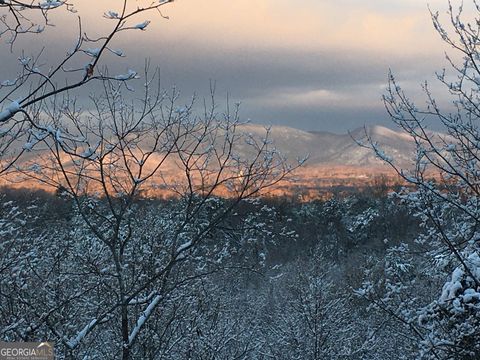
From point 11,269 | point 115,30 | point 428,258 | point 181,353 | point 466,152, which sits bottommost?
point 181,353

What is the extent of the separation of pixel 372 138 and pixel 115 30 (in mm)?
4583

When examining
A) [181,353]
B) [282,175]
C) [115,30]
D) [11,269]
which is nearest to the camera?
[115,30]

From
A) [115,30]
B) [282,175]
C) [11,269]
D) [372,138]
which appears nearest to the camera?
[115,30]

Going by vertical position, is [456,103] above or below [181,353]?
above

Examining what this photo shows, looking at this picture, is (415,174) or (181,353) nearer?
(415,174)

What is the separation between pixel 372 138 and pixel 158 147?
9.01 feet

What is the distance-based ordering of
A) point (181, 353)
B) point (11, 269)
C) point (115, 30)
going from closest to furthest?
point (115, 30) < point (11, 269) < point (181, 353)

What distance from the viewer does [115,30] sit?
3.02 metres

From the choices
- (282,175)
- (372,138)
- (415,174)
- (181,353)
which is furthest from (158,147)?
(181,353)

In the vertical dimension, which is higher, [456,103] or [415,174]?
[456,103]

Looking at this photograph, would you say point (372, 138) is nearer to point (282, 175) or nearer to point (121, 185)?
point (282, 175)

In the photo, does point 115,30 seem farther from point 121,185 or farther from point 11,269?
point 11,269

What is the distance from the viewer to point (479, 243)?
21.2ft

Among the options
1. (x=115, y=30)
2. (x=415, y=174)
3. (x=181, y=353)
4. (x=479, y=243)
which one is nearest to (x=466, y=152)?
(x=415, y=174)
